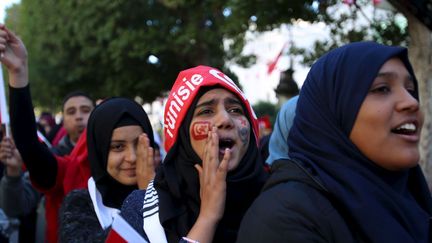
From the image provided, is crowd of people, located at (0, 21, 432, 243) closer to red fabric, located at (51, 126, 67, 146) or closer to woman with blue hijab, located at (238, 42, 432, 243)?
woman with blue hijab, located at (238, 42, 432, 243)

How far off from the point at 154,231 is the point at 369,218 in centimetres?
89

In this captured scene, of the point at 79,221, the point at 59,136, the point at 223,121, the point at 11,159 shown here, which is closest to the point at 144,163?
the point at 79,221

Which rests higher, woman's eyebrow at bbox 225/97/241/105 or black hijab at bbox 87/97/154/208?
woman's eyebrow at bbox 225/97/241/105

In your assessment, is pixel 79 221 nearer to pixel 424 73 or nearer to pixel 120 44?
pixel 424 73

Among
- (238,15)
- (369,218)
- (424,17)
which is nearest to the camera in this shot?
(369,218)

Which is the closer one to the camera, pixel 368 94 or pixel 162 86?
pixel 368 94

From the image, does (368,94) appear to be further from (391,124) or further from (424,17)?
(424,17)

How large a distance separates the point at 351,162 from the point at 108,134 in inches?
68.1

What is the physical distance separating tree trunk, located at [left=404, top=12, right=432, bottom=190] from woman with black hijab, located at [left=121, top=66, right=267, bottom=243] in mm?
3082

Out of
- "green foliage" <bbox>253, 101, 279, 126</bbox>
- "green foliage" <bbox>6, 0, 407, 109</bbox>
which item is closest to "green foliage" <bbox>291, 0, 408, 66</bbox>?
"green foliage" <bbox>6, 0, 407, 109</bbox>

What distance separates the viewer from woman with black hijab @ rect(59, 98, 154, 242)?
8.90 feet

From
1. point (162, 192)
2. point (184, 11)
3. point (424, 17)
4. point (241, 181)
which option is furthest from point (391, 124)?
point (184, 11)

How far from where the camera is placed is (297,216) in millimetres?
1454

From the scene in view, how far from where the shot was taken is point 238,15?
765 cm
